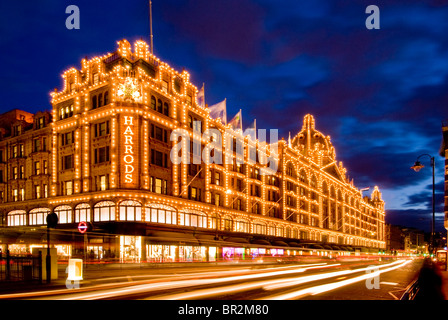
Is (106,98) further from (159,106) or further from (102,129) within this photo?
(159,106)

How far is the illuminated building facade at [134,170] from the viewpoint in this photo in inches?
1673

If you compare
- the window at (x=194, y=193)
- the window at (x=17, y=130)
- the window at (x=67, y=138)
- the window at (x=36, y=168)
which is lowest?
the window at (x=194, y=193)

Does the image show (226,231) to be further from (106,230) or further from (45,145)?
(45,145)

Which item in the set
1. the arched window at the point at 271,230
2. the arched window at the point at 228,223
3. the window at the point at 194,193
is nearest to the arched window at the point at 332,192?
the arched window at the point at 271,230

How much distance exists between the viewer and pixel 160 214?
4519cm

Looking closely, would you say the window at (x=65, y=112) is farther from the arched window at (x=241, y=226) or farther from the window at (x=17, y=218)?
the arched window at (x=241, y=226)

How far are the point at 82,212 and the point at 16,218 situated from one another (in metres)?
14.1

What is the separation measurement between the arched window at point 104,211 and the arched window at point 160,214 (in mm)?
3621

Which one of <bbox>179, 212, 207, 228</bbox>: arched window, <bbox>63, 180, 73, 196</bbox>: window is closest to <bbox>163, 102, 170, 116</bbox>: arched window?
<bbox>179, 212, 207, 228</bbox>: arched window

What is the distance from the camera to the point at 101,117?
44.8 m

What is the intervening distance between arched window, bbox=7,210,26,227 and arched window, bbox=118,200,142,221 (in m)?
17.5

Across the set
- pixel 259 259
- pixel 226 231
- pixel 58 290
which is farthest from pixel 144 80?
pixel 58 290

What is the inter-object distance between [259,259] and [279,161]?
2589 cm

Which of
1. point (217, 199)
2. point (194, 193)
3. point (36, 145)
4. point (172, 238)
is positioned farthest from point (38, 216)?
point (217, 199)
